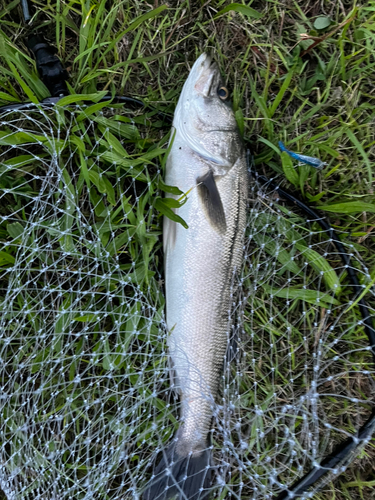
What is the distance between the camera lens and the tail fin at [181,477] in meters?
1.81

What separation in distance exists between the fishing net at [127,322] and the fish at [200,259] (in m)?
0.08

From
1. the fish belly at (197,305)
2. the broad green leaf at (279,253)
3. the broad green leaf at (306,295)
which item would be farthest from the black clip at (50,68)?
the broad green leaf at (306,295)

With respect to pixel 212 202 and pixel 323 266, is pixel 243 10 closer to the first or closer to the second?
pixel 212 202

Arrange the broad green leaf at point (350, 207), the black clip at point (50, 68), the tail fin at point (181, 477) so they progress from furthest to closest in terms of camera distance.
→ the broad green leaf at point (350, 207)
the black clip at point (50, 68)
the tail fin at point (181, 477)

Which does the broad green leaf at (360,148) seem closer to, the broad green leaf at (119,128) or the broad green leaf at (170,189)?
the broad green leaf at (170,189)

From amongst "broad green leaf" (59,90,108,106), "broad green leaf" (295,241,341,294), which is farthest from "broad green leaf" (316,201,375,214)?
"broad green leaf" (59,90,108,106)

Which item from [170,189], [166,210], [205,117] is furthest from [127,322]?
[205,117]

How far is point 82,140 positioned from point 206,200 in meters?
0.74

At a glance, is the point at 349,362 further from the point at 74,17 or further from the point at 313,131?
the point at 74,17

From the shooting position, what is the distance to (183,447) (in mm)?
1886

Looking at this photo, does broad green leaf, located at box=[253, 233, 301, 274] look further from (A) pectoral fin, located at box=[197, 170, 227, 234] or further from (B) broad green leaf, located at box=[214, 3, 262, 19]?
(B) broad green leaf, located at box=[214, 3, 262, 19]

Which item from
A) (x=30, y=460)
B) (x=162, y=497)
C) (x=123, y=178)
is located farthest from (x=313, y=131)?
(x=30, y=460)

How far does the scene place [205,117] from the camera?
1978 mm

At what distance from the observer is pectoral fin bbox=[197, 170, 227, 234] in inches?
76.4
